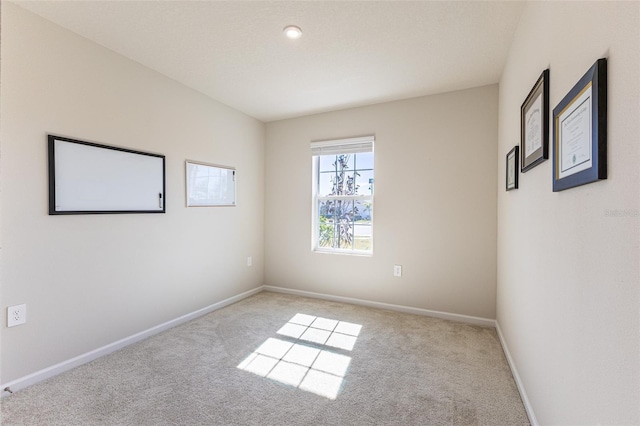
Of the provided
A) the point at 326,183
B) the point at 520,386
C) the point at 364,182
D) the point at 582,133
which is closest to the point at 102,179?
the point at 326,183

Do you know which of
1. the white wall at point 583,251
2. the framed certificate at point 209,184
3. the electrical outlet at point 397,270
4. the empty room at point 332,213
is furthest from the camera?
the electrical outlet at point 397,270

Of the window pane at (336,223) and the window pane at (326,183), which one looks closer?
the window pane at (336,223)

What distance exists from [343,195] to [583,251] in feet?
9.40

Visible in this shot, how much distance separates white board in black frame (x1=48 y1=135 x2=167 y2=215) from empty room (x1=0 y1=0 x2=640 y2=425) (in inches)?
0.7

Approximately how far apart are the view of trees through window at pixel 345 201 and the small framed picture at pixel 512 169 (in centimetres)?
156

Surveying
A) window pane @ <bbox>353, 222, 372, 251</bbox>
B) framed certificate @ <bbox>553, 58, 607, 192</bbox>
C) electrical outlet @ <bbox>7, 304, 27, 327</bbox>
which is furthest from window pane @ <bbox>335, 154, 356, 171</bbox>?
electrical outlet @ <bbox>7, 304, 27, 327</bbox>

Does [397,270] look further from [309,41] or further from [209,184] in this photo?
[309,41]

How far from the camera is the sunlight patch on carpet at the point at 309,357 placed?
2.03 meters

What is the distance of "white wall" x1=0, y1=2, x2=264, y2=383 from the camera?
6.19 feet

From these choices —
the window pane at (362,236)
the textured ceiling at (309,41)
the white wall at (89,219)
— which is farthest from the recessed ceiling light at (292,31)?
the window pane at (362,236)

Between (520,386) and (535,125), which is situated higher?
(535,125)

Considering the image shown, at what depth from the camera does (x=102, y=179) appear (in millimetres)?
2332

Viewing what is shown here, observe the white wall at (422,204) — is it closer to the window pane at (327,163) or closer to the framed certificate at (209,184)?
the window pane at (327,163)

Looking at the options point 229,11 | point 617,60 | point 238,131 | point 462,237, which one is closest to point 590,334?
point 617,60
